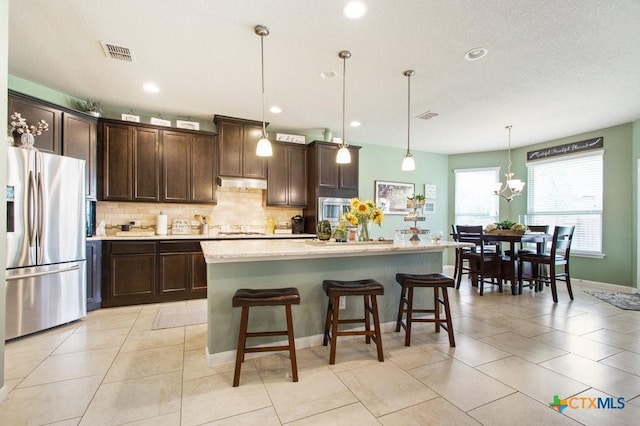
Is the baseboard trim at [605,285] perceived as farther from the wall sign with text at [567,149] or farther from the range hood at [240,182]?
the range hood at [240,182]

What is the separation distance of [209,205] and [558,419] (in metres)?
4.65

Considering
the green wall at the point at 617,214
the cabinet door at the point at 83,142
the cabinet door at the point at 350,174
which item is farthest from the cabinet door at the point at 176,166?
the green wall at the point at 617,214

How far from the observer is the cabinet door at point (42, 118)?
3012 millimetres

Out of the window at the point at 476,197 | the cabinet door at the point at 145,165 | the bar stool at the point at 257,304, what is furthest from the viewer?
the window at the point at 476,197

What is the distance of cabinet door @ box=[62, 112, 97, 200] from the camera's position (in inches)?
133

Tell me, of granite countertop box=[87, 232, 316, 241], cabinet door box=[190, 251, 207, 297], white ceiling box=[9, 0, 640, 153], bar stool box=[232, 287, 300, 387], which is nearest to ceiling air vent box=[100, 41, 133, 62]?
white ceiling box=[9, 0, 640, 153]

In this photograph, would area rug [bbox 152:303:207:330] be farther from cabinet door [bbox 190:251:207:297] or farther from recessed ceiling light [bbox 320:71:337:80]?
recessed ceiling light [bbox 320:71:337:80]

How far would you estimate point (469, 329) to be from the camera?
297 cm

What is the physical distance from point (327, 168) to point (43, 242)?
149 inches

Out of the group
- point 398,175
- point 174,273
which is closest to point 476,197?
point 398,175

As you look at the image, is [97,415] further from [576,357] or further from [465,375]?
[576,357]

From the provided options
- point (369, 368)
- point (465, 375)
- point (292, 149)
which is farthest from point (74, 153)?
point (465, 375)

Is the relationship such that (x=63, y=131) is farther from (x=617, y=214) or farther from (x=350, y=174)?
(x=617, y=214)

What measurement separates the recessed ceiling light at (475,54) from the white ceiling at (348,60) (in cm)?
6
